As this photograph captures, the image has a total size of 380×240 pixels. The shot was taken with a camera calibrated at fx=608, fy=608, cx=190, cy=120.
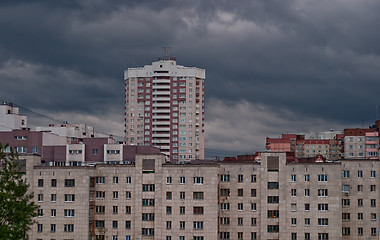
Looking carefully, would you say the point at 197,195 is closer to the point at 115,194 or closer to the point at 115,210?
the point at 115,194

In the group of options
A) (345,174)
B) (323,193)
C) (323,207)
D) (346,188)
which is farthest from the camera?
(345,174)

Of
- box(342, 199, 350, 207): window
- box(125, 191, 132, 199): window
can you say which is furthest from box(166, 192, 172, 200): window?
box(342, 199, 350, 207): window

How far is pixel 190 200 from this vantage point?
10044 cm

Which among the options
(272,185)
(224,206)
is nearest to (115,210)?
(224,206)

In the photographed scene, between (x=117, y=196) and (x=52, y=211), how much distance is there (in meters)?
10.9

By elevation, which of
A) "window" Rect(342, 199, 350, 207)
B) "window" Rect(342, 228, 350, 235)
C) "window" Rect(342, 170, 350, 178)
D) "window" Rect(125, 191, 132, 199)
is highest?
"window" Rect(342, 170, 350, 178)

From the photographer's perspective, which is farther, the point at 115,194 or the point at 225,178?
the point at 225,178

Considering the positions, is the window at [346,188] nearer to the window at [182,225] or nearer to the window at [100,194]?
the window at [182,225]

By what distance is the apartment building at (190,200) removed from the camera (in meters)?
100

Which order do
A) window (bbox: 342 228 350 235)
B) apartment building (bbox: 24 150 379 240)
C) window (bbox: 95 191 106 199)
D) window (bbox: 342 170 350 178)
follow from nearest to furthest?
apartment building (bbox: 24 150 379 240) < window (bbox: 95 191 106 199) < window (bbox: 342 228 350 235) < window (bbox: 342 170 350 178)

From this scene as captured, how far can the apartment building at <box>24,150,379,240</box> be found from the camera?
100 meters

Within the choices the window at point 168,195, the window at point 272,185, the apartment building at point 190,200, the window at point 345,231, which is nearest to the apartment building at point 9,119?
the apartment building at point 190,200

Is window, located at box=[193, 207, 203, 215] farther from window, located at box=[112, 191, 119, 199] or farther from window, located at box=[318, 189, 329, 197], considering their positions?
window, located at box=[318, 189, 329, 197]

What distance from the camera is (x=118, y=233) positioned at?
102 m
